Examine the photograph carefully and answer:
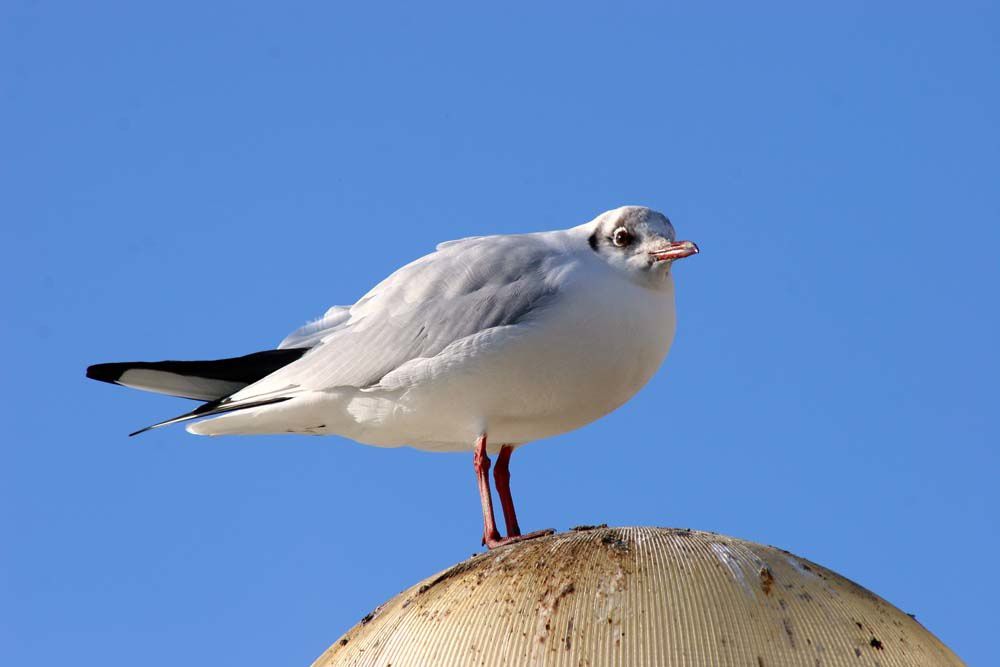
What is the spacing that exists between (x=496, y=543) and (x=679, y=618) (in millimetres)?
2187

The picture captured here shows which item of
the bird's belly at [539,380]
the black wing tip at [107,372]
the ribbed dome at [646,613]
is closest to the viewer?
the ribbed dome at [646,613]

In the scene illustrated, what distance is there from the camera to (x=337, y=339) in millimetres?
7234

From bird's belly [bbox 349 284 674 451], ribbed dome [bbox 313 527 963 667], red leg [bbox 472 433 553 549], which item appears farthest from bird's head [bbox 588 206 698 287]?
ribbed dome [bbox 313 527 963 667]

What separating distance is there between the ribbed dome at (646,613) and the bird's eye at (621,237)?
2096 millimetres

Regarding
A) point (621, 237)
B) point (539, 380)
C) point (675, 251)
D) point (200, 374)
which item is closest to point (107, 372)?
point (200, 374)

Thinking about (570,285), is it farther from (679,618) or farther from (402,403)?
(679,618)

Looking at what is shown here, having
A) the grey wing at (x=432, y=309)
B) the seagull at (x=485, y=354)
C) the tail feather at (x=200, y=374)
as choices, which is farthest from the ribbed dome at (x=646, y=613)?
the tail feather at (x=200, y=374)

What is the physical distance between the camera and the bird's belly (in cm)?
667

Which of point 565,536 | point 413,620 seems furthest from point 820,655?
point 413,620

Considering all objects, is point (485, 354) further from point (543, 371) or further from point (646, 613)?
point (646, 613)

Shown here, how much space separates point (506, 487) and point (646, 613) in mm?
2702

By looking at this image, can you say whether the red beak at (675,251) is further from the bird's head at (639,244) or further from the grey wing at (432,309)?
the grey wing at (432,309)

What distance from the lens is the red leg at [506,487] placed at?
718 cm

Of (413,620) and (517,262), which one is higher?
(517,262)
